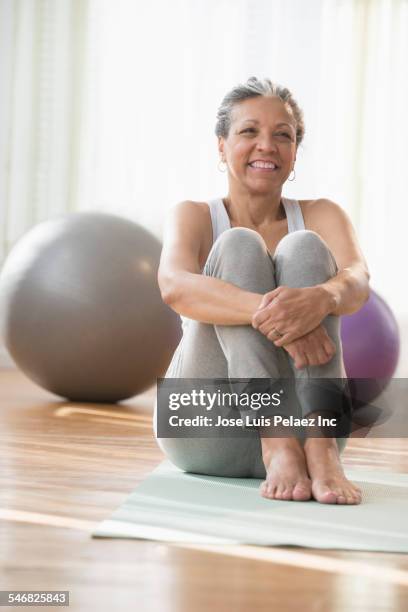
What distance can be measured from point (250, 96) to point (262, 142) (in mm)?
106

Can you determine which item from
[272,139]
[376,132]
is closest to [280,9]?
[376,132]

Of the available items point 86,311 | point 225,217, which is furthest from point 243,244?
point 86,311

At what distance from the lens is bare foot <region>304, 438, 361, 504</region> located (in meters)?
1.49

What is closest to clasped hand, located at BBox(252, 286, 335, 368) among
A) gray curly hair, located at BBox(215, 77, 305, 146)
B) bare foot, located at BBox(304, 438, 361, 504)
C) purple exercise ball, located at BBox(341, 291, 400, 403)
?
bare foot, located at BBox(304, 438, 361, 504)

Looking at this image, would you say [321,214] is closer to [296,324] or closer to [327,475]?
[296,324]

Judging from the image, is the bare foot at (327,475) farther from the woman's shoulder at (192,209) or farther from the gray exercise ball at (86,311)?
the gray exercise ball at (86,311)

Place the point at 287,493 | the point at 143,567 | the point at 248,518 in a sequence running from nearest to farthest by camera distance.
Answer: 1. the point at 143,567
2. the point at 248,518
3. the point at 287,493

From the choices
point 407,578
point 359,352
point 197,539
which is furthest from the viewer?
point 359,352

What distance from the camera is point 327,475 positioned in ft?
4.96

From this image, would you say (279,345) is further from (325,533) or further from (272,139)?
(272,139)

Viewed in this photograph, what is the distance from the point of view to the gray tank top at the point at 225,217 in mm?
1891

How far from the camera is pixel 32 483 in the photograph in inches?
67.2

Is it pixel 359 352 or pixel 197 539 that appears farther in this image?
Result: pixel 359 352

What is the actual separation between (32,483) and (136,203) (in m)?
3.06
